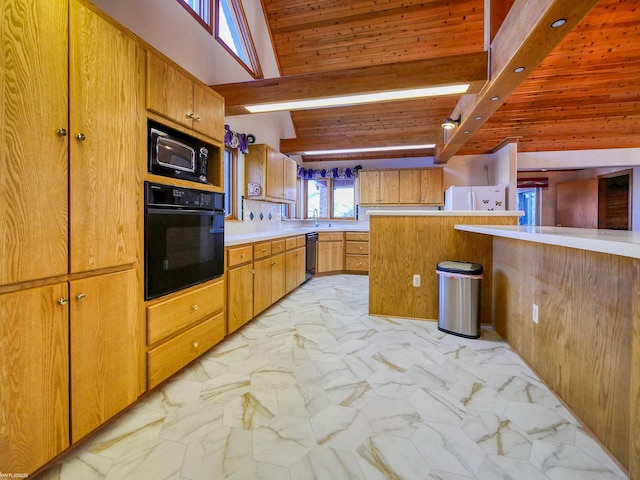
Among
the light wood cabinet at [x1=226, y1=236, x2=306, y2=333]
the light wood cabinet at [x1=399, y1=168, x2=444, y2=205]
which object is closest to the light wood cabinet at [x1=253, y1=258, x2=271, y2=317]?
the light wood cabinet at [x1=226, y1=236, x2=306, y2=333]

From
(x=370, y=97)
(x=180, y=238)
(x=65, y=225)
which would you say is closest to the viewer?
A: (x=65, y=225)

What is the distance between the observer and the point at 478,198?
17.8ft

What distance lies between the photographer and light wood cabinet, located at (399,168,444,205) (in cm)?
591

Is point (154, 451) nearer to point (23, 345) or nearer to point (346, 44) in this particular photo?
point (23, 345)

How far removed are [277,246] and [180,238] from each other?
1727 mm

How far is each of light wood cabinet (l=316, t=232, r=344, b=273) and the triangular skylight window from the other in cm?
286

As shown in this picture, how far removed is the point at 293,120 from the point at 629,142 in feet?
20.6

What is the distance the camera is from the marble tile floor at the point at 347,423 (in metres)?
1.26

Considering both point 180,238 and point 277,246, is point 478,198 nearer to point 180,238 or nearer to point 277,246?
point 277,246

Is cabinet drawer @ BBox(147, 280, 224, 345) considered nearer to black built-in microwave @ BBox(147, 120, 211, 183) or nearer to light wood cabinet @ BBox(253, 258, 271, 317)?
light wood cabinet @ BBox(253, 258, 271, 317)

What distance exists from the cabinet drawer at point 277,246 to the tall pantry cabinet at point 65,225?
6.30 feet

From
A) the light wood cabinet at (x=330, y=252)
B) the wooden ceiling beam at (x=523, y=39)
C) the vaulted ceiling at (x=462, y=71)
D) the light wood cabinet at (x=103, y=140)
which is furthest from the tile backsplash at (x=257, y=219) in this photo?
the wooden ceiling beam at (x=523, y=39)

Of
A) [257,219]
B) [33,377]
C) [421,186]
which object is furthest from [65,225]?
[421,186]

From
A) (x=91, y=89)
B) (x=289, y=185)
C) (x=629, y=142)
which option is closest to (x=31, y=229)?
(x=91, y=89)
